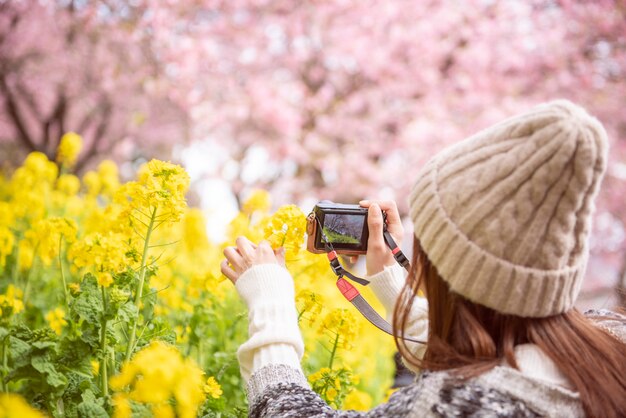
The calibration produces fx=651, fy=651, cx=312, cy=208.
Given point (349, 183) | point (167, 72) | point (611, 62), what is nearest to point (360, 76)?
point (349, 183)

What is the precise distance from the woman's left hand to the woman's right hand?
0.83ft

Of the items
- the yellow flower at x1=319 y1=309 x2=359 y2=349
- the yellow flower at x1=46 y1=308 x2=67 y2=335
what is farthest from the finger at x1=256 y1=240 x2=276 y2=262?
the yellow flower at x1=46 y1=308 x2=67 y2=335

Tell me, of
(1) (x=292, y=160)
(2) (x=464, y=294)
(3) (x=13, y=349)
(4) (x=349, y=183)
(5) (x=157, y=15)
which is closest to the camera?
(2) (x=464, y=294)

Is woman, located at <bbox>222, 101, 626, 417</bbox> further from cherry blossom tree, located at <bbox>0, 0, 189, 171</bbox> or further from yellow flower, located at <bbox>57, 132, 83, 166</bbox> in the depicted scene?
cherry blossom tree, located at <bbox>0, 0, 189, 171</bbox>

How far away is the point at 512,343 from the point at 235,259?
2.28 feet

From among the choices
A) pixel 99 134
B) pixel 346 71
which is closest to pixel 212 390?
pixel 346 71

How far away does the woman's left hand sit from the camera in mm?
1589

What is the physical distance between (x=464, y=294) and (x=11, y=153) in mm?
12626

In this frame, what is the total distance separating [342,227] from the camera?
172 centimetres

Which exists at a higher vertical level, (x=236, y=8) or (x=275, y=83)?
(x=236, y=8)

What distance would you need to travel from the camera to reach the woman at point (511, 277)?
3.79 ft

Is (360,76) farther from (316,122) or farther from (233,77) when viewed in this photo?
(233,77)

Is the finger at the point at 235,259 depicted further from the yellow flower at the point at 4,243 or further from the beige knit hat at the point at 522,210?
the yellow flower at the point at 4,243

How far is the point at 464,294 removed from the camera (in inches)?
48.7
